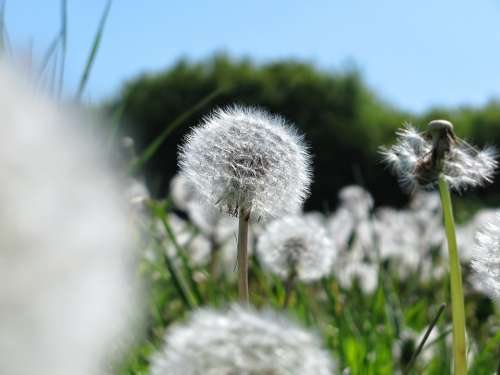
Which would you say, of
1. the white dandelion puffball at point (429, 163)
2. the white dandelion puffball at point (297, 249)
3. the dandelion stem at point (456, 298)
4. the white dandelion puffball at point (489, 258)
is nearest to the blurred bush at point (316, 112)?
the white dandelion puffball at point (297, 249)

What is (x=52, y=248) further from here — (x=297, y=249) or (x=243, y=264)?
(x=297, y=249)

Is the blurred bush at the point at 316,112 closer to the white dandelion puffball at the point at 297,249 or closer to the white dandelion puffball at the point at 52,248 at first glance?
the white dandelion puffball at the point at 297,249

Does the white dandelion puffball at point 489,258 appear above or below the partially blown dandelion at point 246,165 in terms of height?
below

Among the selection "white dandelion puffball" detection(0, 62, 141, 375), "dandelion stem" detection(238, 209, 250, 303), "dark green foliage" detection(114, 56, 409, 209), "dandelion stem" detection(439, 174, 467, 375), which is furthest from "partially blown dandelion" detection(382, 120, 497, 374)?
"dark green foliage" detection(114, 56, 409, 209)

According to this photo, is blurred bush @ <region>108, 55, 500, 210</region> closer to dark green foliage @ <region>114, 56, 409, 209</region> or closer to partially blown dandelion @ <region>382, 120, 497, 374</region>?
dark green foliage @ <region>114, 56, 409, 209</region>

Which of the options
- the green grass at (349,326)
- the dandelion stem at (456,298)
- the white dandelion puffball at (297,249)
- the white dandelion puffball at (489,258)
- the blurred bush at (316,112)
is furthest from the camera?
the blurred bush at (316,112)

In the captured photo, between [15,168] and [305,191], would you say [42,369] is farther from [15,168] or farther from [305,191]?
[305,191]
